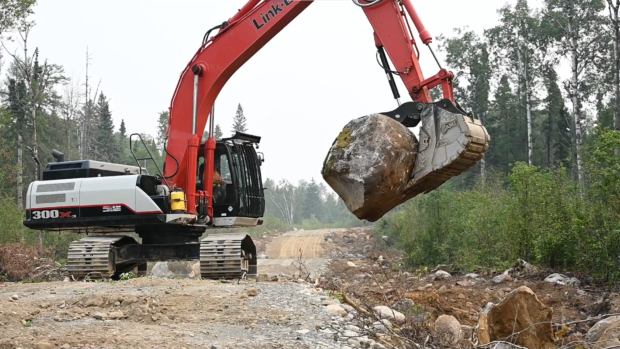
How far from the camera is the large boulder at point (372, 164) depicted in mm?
7094

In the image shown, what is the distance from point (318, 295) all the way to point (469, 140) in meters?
2.40

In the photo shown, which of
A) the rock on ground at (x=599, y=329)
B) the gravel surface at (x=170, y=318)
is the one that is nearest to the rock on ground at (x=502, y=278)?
the gravel surface at (x=170, y=318)

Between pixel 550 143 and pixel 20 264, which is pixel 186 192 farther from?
pixel 550 143

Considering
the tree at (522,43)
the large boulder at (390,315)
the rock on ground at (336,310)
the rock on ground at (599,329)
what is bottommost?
the rock on ground at (599,329)

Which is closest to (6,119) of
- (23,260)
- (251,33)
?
(23,260)

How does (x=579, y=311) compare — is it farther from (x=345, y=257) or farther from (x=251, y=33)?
(x=345, y=257)

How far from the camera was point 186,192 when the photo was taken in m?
10.5

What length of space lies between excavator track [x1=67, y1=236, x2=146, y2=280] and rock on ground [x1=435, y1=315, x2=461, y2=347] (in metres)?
5.84

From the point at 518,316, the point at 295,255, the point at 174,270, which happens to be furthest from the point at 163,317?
the point at 295,255

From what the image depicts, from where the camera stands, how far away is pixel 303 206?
96812mm

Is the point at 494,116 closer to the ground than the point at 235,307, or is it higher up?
higher up

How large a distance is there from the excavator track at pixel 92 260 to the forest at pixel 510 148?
6.29 ft

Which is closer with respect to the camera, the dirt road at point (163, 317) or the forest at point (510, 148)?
the dirt road at point (163, 317)

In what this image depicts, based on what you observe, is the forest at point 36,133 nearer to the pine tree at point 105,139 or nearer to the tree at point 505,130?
the pine tree at point 105,139
